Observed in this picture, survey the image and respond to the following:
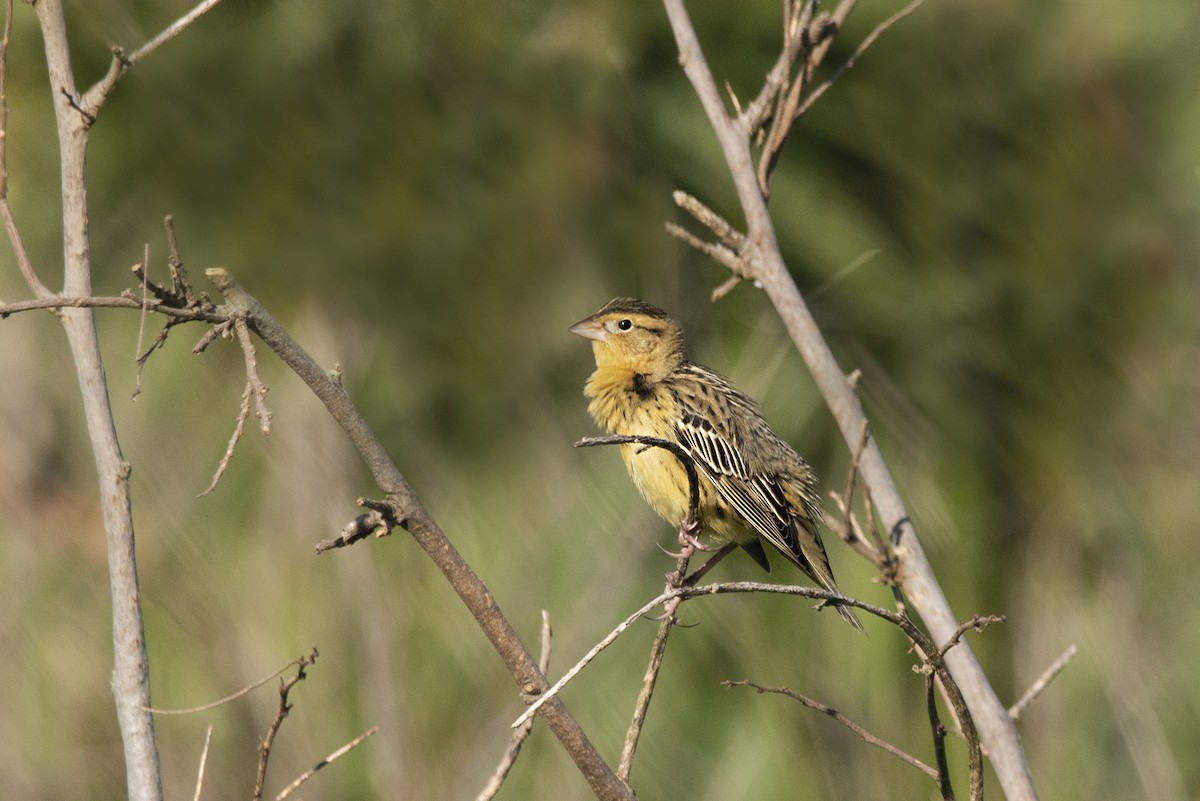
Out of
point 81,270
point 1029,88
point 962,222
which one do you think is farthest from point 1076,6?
point 81,270

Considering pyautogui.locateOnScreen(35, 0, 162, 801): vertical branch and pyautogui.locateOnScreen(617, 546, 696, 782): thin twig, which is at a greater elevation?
pyautogui.locateOnScreen(35, 0, 162, 801): vertical branch

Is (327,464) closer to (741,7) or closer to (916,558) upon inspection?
(741,7)

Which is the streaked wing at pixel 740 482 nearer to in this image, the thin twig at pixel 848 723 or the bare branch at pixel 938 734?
the thin twig at pixel 848 723

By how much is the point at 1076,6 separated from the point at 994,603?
2.87 metres

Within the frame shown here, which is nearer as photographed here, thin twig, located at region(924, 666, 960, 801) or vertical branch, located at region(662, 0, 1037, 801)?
thin twig, located at region(924, 666, 960, 801)

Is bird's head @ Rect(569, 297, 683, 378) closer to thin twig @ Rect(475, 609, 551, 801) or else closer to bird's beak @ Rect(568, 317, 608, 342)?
bird's beak @ Rect(568, 317, 608, 342)

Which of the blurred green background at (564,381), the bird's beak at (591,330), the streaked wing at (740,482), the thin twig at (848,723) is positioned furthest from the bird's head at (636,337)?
the thin twig at (848,723)

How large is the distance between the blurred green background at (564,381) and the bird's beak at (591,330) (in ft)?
3.54

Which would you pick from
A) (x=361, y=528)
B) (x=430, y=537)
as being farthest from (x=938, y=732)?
(x=361, y=528)

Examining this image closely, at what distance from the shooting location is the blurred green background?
578cm

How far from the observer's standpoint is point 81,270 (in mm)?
2275

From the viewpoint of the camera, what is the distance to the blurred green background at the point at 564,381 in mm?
5781

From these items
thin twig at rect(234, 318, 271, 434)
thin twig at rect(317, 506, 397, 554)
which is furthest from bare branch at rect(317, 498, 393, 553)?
thin twig at rect(234, 318, 271, 434)

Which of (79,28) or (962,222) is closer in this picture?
(79,28)
